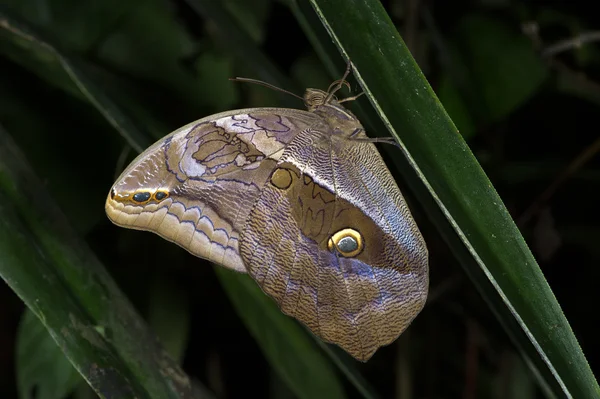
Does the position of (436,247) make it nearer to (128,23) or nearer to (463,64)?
(463,64)

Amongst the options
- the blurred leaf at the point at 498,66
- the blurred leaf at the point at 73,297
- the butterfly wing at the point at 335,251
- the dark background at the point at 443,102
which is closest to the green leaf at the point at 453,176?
the butterfly wing at the point at 335,251

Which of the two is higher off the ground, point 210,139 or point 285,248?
point 210,139

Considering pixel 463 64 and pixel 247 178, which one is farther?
pixel 463 64

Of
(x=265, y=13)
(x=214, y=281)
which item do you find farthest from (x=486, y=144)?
(x=214, y=281)

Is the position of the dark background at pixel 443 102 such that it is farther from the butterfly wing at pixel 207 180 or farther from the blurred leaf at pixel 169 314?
the butterfly wing at pixel 207 180

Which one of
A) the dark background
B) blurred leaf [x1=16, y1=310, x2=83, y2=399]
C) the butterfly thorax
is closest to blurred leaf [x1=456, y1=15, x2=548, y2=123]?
the dark background
